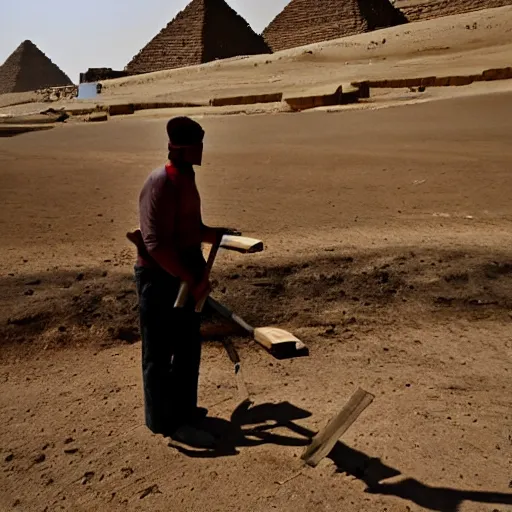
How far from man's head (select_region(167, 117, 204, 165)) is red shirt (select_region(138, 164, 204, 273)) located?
0.17ft

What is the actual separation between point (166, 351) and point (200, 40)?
44.2 metres

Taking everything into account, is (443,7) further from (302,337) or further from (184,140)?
(184,140)

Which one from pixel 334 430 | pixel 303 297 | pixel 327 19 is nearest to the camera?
pixel 334 430

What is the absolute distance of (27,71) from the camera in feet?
226

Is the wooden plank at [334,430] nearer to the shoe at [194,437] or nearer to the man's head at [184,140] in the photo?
the shoe at [194,437]

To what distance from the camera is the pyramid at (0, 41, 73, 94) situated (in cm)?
6738

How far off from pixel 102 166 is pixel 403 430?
8080mm

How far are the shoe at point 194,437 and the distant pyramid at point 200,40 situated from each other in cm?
4301

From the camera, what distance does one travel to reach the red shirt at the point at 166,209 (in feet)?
9.38

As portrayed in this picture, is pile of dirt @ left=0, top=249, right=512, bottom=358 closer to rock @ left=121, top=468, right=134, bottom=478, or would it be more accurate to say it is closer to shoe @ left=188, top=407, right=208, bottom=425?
shoe @ left=188, top=407, right=208, bottom=425

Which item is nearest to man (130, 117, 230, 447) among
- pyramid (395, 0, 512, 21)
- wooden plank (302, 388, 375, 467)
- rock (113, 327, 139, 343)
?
wooden plank (302, 388, 375, 467)

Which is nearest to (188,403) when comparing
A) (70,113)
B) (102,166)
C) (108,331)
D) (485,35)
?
(108,331)

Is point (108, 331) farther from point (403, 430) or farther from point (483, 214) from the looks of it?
point (483, 214)

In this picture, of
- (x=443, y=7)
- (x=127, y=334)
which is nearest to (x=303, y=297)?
(x=127, y=334)
